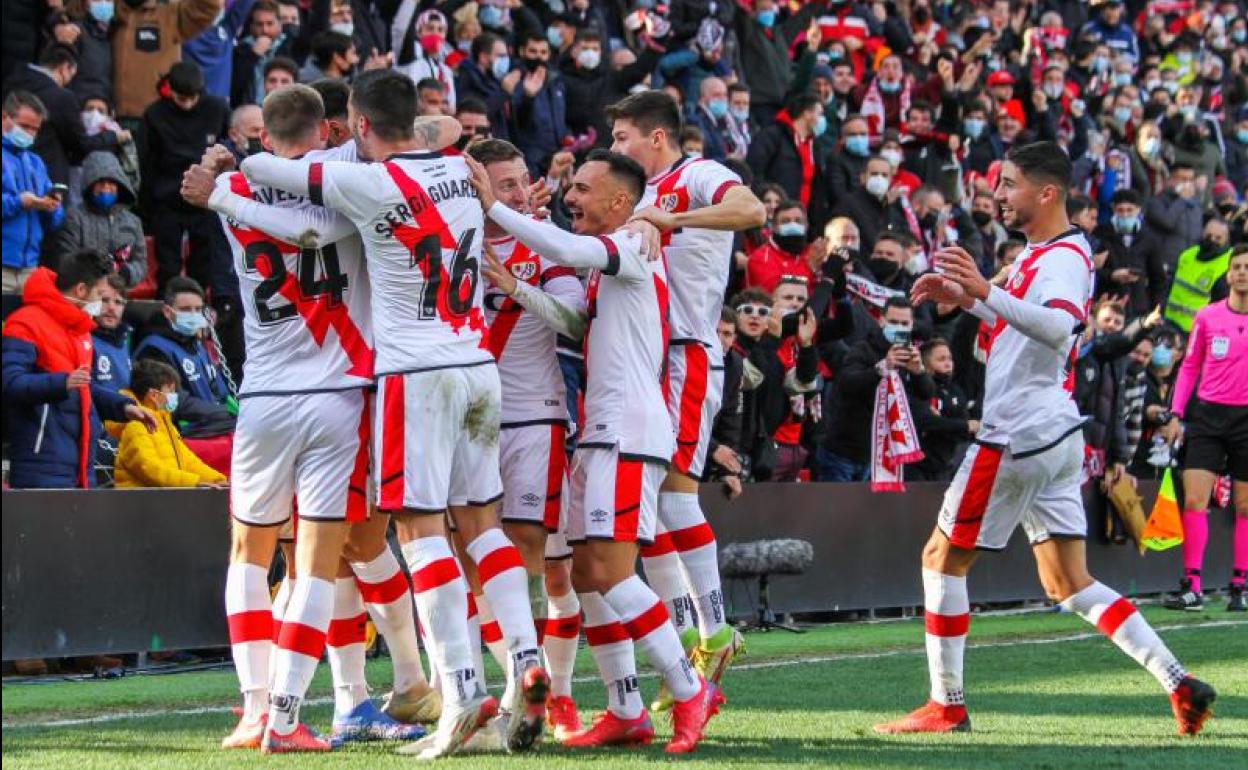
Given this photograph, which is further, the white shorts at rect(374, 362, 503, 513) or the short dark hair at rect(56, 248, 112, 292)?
the short dark hair at rect(56, 248, 112, 292)

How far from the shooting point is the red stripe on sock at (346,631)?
8453 mm

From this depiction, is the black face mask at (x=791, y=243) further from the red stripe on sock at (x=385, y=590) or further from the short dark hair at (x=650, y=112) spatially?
the red stripe on sock at (x=385, y=590)

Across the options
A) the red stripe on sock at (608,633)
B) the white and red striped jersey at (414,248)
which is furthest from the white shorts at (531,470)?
the white and red striped jersey at (414,248)

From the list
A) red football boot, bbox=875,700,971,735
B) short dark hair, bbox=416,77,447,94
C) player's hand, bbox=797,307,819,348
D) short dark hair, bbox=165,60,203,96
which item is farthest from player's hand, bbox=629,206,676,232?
short dark hair, bbox=416,77,447,94

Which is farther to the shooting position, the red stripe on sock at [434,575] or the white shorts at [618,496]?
the white shorts at [618,496]

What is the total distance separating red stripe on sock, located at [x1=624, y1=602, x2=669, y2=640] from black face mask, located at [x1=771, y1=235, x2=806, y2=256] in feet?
29.3

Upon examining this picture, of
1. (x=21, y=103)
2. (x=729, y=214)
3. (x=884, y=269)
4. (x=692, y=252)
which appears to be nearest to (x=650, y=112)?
(x=692, y=252)

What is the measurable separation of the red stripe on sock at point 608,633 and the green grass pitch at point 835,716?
43cm

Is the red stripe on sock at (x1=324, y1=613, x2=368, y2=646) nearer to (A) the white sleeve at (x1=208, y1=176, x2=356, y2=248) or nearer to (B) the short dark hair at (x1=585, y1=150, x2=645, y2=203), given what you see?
(A) the white sleeve at (x1=208, y1=176, x2=356, y2=248)

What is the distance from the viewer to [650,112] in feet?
30.2

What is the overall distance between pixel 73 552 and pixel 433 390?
4.42 meters

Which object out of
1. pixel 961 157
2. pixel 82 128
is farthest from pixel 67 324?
pixel 961 157

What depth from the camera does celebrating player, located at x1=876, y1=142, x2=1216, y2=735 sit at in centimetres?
855

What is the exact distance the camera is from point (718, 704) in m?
8.73
